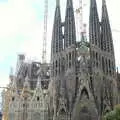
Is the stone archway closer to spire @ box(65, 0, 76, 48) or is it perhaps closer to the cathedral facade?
the cathedral facade

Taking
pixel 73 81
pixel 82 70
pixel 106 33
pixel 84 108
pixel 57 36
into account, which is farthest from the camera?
pixel 106 33

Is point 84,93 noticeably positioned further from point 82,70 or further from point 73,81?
point 82,70

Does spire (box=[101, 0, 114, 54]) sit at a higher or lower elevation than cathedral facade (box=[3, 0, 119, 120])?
higher

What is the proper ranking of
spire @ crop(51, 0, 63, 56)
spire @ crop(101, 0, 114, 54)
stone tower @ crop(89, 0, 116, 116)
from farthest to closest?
spire @ crop(101, 0, 114, 54)
spire @ crop(51, 0, 63, 56)
stone tower @ crop(89, 0, 116, 116)

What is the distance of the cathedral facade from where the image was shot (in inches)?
2510

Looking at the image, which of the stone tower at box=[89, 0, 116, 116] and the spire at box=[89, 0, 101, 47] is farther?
the spire at box=[89, 0, 101, 47]

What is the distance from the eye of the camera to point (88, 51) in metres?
69.0

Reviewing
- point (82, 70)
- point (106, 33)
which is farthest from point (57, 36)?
point (106, 33)

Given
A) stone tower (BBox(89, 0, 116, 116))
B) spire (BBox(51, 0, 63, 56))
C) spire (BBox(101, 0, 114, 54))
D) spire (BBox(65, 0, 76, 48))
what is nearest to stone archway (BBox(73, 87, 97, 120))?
stone tower (BBox(89, 0, 116, 116))

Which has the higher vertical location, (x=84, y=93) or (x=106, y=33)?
(x=106, y=33)

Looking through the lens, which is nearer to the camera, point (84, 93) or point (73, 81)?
point (84, 93)

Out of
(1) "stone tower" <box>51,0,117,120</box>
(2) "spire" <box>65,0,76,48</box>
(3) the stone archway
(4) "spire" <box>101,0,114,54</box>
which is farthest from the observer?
(4) "spire" <box>101,0,114,54</box>

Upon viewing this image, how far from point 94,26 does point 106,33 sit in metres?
3.20

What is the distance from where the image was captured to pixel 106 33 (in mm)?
71375
